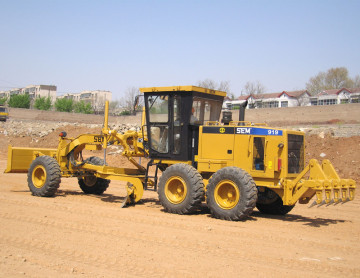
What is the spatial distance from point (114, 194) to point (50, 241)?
21.9 ft

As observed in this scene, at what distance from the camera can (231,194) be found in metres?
9.34

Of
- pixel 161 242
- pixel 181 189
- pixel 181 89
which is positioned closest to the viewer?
pixel 161 242

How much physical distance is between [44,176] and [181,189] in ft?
13.2

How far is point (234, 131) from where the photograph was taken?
9.80 meters

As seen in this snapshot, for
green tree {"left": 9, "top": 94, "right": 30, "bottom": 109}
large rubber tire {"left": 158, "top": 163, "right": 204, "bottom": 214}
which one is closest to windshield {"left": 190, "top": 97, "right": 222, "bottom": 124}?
large rubber tire {"left": 158, "top": 163, "right": 204, "bottom": 214}

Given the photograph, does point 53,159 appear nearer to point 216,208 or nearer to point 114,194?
point 114,194

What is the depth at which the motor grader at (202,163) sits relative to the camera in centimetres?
912

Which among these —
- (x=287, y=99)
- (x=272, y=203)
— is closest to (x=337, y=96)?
(x=287, y=99)

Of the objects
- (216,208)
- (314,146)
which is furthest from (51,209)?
(314,146)

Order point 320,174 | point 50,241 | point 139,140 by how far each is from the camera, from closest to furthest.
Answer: point 50,241
point 320,174
point 139,140

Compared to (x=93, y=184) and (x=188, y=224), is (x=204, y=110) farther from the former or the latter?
(x=93, y=184)

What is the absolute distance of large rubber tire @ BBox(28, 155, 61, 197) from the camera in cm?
1148

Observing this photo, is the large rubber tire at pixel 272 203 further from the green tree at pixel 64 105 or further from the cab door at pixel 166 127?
the green tree at pixel 64 105

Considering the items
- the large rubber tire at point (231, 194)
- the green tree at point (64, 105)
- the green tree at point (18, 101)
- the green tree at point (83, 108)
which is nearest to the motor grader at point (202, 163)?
the large rubber tire at point (231, 194)
